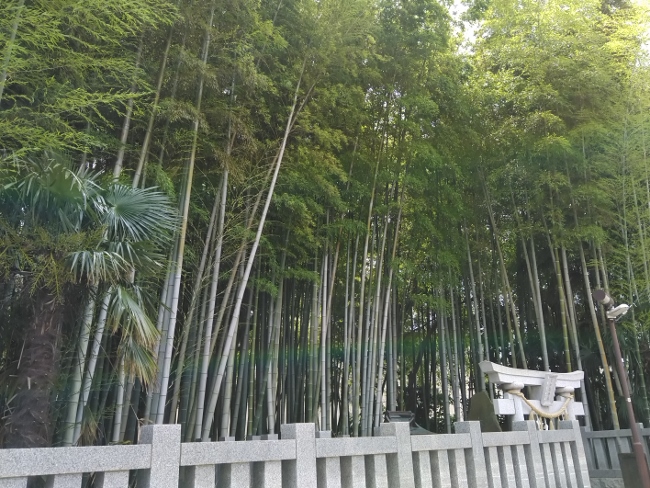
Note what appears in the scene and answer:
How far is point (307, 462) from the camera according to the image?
8.91ft

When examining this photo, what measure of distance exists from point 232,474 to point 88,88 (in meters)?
2.96

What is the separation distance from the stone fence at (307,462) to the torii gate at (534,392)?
279 mm

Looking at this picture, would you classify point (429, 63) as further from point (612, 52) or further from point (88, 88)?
point (88, 88)

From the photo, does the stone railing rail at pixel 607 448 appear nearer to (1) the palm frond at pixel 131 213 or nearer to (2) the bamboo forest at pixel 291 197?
(2) the bamboo forest at pixel 291 197

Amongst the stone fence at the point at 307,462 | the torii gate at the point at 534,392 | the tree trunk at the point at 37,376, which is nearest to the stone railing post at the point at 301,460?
the stone fence at the point at 307,462

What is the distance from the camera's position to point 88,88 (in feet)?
13.1

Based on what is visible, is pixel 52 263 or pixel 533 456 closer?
pixel 52 263

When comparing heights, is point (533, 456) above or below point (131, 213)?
below

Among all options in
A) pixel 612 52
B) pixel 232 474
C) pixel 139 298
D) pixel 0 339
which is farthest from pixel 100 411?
pixel 612 52

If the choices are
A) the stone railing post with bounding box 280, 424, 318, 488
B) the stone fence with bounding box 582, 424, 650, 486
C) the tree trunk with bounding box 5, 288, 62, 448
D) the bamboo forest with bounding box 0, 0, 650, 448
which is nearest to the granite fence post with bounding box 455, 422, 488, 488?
the stone railing post with bounding box 280, 424, 318, 488

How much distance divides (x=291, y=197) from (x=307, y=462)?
282 cm

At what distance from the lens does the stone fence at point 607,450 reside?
571 cm

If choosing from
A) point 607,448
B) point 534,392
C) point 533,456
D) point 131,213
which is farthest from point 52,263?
point 607,448

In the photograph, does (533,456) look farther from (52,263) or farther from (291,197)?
(52,263)
